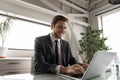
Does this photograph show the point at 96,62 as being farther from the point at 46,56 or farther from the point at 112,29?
the point at 112,29

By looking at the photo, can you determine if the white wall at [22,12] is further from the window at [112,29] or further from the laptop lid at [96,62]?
the laptop lid at [96,62]

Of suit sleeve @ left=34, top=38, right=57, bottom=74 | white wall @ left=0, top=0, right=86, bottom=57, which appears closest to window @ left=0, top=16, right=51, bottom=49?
white wall @ left=0, top=0, right=86, bottom=57

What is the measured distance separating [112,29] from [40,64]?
3.35 meters

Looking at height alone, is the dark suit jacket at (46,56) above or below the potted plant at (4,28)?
below

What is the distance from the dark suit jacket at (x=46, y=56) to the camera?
1322 millimetres

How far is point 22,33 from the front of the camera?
329cm

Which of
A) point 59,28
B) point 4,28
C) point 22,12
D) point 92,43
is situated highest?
point 22,12

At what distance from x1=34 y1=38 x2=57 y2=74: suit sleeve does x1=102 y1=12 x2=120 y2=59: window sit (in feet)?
9.75

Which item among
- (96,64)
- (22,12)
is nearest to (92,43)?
(22,12)

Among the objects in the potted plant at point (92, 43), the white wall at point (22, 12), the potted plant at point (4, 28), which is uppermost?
the white wall at point (22, 12)

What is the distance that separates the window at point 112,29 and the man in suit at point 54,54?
255 centimetres

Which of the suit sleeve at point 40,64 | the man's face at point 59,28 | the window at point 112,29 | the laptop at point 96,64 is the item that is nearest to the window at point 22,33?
the man's face at point 59,28

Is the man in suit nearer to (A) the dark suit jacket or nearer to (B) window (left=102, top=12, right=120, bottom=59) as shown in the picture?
(A) the dark suit jacket

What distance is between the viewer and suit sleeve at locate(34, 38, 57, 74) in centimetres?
130
